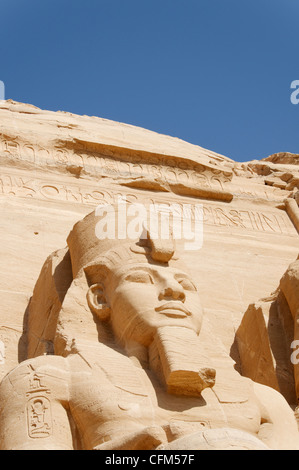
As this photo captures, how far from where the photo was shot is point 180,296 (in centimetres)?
442

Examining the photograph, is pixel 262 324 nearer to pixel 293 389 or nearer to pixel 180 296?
pixel 293 389

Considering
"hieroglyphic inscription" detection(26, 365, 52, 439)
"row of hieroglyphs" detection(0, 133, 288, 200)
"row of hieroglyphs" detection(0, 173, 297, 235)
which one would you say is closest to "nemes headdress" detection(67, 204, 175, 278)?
"hieroglyphic inscription" detection(26, 365, 52, 439)

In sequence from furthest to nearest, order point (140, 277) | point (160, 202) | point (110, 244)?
point (160, 202), point (110, 244), point (140, 277)

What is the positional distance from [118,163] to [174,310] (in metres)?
4.70

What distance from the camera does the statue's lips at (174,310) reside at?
167 inches

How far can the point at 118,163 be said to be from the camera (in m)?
8.79

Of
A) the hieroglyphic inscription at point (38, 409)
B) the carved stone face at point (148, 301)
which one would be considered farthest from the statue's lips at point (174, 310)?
the hieroglyphic inscription at point (38, 409)

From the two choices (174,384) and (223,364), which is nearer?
(174,384)

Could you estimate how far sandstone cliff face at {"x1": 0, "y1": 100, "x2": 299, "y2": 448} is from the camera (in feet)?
17.3

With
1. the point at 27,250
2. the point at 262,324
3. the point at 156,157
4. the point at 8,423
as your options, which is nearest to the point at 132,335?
the point at 8,423

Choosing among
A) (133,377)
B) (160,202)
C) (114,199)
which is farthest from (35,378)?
(160,202)

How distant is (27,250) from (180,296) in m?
2.20

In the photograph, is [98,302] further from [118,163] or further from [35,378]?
[118,163]

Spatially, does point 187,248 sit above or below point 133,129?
below
